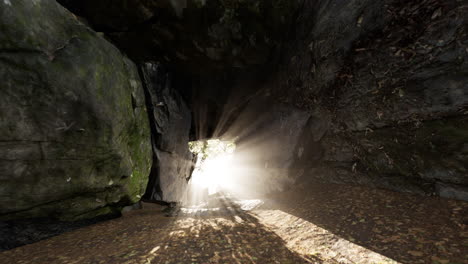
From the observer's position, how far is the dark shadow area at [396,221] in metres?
3.55

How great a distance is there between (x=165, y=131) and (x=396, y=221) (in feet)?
30.8

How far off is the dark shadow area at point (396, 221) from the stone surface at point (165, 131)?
6545 millimetres

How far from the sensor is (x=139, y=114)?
23.9 feet

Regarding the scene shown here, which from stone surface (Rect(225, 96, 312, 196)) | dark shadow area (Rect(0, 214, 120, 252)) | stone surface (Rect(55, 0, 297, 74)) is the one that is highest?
stone surface (Rect(55, 0, 297, 74))

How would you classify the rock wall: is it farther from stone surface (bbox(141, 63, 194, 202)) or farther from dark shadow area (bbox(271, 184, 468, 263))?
stone surface (bbox(141, 63, 194, 202))

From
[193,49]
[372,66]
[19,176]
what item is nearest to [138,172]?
[19,176]

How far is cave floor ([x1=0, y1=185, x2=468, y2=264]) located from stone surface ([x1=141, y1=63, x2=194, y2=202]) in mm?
2486

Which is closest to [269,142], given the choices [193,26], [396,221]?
[396,221]

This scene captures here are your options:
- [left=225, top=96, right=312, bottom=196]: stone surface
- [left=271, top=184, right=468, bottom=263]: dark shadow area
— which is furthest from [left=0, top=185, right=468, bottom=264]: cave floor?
[left=225, top=96, right=312, bottom=196]: stone surface

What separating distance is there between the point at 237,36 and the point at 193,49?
217cm

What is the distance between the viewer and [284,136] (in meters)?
9.61

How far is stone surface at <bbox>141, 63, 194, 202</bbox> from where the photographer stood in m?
8.45

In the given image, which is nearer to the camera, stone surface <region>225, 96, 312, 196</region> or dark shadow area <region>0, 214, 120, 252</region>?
dark shadow area <region>0, 214, 120, 252</region>

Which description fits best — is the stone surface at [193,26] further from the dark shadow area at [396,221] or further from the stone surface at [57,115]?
the dark shadow area at [396,221]
